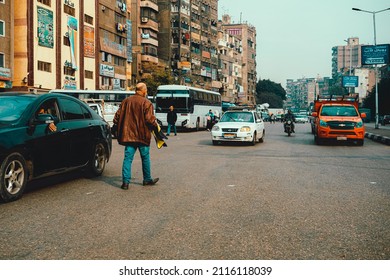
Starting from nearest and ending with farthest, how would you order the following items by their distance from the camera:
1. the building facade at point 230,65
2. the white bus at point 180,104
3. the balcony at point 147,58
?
the white bus at point 180,104 < the balcony at point 147,58 < the building facade at point 230,65

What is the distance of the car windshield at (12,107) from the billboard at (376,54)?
4150 cm

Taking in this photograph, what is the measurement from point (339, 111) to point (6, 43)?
27928mm

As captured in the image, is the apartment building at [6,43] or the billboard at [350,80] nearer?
the apartment building at [6,43]

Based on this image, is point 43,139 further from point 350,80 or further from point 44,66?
point 350,80

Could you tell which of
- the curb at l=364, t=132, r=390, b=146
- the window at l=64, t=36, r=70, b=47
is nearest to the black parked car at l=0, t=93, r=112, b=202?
the curb at l=364, t=132, r=390, b=146

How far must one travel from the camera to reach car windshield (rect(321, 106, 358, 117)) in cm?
2194

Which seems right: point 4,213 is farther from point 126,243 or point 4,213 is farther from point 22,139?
point 126,243

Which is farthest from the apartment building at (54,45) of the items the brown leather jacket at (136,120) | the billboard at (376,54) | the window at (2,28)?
the brown leather jacket at (136,120)

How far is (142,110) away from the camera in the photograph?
27.2ft

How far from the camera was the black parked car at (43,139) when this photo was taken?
7.03 meters

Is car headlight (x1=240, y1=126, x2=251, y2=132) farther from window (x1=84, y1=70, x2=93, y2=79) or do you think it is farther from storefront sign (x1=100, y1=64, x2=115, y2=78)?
storefront sign (x1=100, y1=64, x2=115, y2=78)

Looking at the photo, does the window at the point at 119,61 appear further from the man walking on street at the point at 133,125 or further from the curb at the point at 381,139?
the man walking on street at the point at 133,125

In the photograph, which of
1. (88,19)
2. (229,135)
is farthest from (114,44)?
(229,135)

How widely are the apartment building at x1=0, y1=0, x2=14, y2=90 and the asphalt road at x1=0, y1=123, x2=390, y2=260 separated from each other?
31.6 meters
